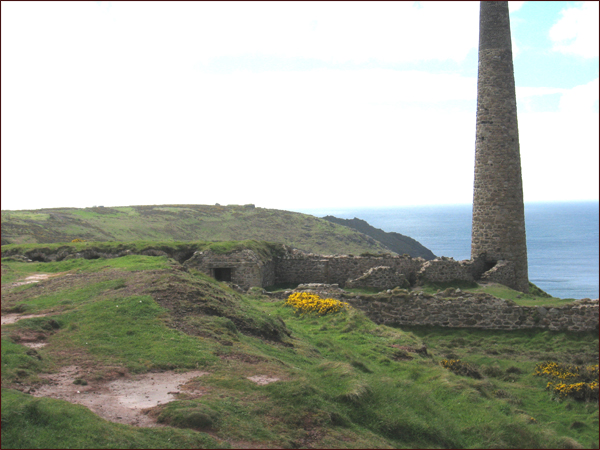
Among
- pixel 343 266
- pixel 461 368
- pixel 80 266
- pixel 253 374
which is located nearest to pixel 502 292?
pixel 343 266

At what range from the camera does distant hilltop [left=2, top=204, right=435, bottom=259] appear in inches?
1732

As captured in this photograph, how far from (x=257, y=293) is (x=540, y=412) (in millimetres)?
11521

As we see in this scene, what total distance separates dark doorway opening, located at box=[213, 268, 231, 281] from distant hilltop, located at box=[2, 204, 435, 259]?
18.3m

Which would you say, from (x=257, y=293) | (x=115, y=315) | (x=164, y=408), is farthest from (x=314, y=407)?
(x=257, y=293)

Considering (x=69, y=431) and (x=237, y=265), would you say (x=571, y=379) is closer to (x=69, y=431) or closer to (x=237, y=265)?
(x=69, y=431)

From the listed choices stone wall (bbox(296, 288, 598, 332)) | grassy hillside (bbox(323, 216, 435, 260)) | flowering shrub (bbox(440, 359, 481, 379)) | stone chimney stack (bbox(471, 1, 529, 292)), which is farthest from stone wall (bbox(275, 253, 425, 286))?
grassy hillside (bbox(323, 216, 435, 260))

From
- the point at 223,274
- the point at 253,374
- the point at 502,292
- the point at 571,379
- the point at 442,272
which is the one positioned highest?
the point at 442,272

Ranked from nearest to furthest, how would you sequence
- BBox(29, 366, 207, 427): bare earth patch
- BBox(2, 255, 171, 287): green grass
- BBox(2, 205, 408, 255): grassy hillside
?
BBox(29, 366, 207, 427): bare earth patch → BBox(2, 255, 171, 287): green grass → BBox(2, 205, 408, 255): grassy hillside

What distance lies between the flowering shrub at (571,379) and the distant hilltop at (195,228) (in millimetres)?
27605

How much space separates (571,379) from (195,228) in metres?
54.7

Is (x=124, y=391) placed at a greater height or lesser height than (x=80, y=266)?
lesser

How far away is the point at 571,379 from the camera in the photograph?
1314 cm

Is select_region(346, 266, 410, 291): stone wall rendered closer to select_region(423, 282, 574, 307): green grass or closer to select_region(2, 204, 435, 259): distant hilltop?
select_region(423, 282, 574, 307): green grass

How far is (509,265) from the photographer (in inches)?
981
